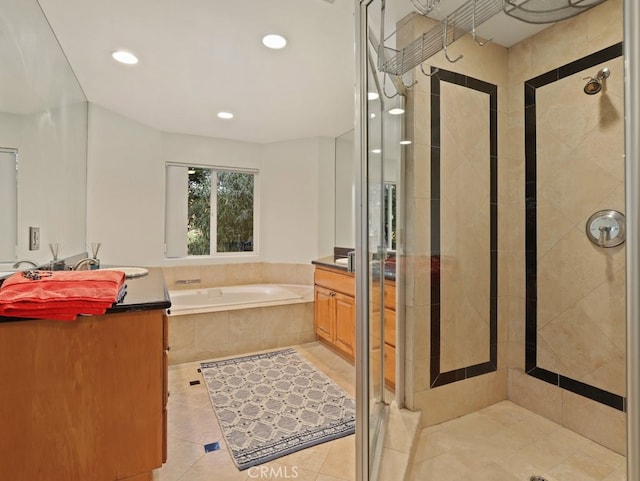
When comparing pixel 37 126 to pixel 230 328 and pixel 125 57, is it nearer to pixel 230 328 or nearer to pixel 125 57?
pixel 125 57

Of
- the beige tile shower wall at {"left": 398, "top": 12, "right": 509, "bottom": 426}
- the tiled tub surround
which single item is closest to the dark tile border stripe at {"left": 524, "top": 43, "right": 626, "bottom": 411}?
the beige tile shower wall at {"left": 398, "top": 12, "right": 509, "bottom": 426}

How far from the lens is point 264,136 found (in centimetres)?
405

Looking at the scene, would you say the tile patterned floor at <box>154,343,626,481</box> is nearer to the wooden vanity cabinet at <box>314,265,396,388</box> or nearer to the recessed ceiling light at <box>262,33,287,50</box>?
the wooden vanity cabinet at <box>314,265,396,388</box>

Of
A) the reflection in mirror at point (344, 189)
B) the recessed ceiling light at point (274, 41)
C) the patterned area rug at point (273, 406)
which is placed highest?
the recessed ceiling light at point (274, 41)

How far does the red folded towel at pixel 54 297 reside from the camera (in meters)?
1.15

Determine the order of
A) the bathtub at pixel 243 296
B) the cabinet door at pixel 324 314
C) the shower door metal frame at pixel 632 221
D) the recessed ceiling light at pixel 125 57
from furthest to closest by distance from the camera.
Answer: the bathtub at pixel 243 296
the cabinet door at pixel 324 314
the recessed ceiling light at pixel 125 57
the shower door metal frame at pixel 632 221

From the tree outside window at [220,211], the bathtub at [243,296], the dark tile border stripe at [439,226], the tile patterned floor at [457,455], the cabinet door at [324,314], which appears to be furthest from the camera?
the tree outside window at [220,211]

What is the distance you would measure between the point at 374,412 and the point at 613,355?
4.08 feet

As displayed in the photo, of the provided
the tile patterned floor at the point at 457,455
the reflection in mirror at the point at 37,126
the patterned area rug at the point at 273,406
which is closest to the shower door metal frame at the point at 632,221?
the tile patterned floor at the point at 457,455

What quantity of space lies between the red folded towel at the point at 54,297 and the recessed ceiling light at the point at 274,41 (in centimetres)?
165

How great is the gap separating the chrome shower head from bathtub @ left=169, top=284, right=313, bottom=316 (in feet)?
8.89

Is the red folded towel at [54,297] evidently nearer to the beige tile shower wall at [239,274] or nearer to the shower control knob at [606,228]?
the shower control knob at [606,228]

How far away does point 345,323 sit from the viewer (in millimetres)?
2959

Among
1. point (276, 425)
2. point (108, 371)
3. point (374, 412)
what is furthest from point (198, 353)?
point (374, 412)
